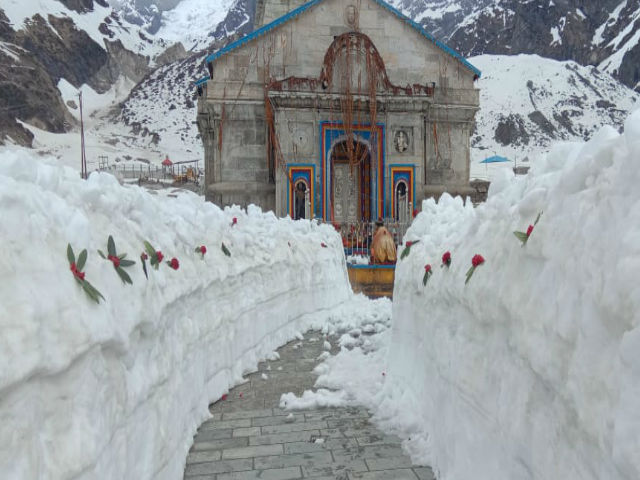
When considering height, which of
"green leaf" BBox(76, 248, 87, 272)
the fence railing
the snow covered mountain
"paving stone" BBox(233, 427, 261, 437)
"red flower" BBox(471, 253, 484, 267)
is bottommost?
"paving stone" BBox(233, 427, 261, 437)

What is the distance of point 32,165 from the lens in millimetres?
2660

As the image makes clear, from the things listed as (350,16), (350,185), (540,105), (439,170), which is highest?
(540,105)

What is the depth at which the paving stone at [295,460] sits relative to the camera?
391 centimetres

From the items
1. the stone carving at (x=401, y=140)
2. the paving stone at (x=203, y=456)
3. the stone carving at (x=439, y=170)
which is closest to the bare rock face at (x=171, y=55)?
the stone carving at (x=439, y=170)

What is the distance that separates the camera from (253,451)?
13.6ft

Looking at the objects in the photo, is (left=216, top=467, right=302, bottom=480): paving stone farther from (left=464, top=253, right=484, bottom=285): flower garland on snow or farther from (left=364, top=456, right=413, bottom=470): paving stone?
(left=464, top=253, right=484, bottom=285): flower garland on snow

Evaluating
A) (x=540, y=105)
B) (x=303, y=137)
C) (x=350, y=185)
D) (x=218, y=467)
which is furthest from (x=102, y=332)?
(x=540, y=105)

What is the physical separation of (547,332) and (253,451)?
279cm

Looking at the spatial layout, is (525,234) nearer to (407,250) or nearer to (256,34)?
(407,250)

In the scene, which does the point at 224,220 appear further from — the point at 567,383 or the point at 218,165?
the point at 218,165

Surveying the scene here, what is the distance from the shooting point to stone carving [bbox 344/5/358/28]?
64.2ft

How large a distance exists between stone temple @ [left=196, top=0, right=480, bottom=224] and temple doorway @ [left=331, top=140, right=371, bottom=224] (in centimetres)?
4

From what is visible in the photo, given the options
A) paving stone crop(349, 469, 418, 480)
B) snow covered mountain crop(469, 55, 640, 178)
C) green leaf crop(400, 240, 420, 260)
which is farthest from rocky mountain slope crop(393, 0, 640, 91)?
paving stone crop(349, 469, 418, 480)

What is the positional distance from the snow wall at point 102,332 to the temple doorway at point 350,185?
45.3 feet
